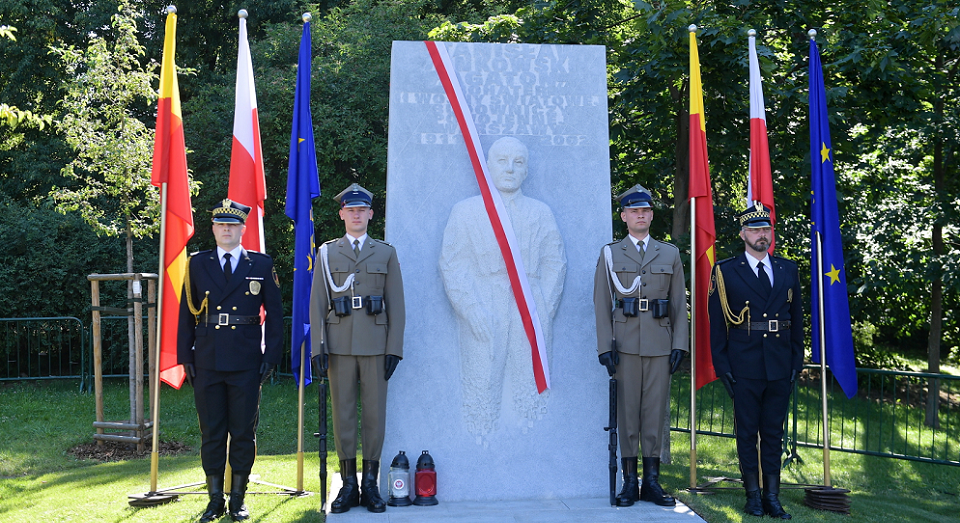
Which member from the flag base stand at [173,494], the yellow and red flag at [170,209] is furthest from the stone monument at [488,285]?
the yellow and red flag at [170,209]

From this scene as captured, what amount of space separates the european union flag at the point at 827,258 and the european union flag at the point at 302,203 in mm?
3532

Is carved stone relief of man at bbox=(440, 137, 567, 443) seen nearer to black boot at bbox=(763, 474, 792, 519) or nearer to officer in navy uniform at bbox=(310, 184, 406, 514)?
officer in navy uniform at bbox=(310, 184, 406, 514)

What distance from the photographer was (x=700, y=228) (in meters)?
5.96

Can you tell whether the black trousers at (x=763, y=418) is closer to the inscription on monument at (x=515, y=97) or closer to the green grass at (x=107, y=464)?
the inscription on monument at (x=515, y=97)

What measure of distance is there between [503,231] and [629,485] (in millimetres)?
1883

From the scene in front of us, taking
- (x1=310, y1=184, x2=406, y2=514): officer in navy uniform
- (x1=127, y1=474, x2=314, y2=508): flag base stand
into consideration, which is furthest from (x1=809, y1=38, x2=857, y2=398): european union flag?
(x1=127, y1=474, x2=314, y2=508): flag base stand

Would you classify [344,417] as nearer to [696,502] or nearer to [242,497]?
[242,497]

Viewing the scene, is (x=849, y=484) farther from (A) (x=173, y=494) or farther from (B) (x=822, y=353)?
(A) (x=173, y=494)

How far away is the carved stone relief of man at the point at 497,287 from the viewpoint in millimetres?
5609

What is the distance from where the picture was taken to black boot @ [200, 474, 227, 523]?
501 cm

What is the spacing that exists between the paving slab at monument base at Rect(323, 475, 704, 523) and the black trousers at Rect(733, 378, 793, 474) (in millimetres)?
564

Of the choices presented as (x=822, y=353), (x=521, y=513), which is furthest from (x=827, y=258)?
(x=521, y=513)

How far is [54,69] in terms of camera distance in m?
14.6

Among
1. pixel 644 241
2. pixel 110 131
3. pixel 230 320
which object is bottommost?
pixel 230 320
